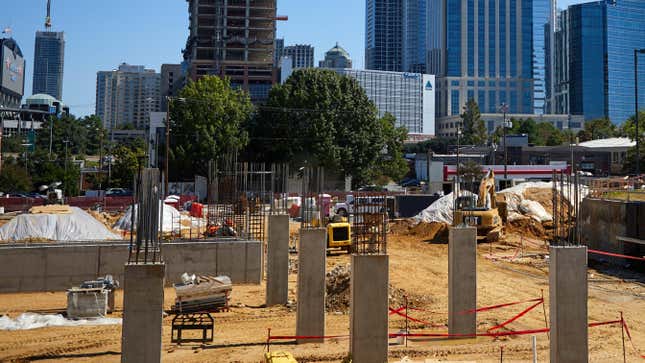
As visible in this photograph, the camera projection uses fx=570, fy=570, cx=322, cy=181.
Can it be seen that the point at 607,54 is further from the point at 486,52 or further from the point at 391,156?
the point at 391,156

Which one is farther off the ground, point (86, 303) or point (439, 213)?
point (439, 213)

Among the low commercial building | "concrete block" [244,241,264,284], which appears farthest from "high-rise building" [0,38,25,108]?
"concrete block" [244,241,264,284]

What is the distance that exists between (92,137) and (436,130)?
102 metres

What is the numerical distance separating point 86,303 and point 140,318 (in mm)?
6552

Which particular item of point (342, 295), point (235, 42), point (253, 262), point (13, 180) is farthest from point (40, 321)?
point (235, 42)

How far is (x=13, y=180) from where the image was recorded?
5766cm

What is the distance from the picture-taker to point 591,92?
16225 cm

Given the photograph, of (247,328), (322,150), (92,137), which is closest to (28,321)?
(247,328)

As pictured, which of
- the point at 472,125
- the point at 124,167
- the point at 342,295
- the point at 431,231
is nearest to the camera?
the point at 342,295

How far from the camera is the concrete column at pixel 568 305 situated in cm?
991

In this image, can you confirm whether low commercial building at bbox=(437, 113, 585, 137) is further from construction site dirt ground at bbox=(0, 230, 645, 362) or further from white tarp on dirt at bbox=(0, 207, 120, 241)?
white tarp on dirt at bbox=(0, 207, 120, 241)

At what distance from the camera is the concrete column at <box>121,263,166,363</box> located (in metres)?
8.97

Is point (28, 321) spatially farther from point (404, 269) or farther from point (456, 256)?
point (404, 269)

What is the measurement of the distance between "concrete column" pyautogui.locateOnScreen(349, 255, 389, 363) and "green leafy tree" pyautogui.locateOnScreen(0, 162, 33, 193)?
5676 centimetres
